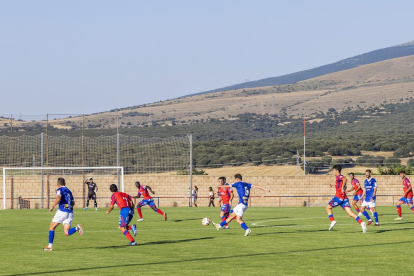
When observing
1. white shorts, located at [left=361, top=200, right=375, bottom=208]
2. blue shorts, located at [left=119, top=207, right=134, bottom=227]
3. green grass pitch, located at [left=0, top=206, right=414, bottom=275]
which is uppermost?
blue shorts, located at [left=119, top=207, right=134, bottom=227]

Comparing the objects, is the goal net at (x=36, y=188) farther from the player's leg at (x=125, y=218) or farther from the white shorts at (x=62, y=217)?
the white shorts at (x=62, y=217)

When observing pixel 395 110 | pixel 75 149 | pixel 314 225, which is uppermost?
pixel 395 110

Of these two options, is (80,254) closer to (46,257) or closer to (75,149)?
(46,257)

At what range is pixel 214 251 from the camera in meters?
18.3

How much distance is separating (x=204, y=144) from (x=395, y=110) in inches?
3054

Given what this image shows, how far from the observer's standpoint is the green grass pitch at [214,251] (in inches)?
580

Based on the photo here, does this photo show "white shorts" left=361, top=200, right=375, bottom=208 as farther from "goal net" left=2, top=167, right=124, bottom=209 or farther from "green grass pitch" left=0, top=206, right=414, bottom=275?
"goal net" left=2, top=167, right=124, bottom=209

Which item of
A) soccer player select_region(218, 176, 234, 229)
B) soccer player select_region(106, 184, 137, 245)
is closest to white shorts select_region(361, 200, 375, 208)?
soccer player select_region(218, 176, 234, 229)

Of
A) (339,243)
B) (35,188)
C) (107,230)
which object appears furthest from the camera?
(35,188)

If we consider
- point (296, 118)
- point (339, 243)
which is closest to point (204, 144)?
point (339, 243)

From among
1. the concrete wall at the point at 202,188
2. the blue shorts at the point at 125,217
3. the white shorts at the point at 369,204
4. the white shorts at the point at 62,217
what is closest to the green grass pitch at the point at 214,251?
the blue shorts at the point at 125,217

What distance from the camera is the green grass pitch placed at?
14734mm

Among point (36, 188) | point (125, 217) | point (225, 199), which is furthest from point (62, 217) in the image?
point (36, 188)

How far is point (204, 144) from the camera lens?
89.3m
